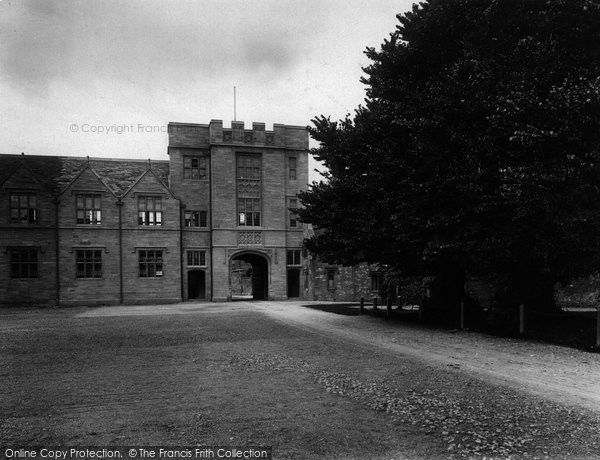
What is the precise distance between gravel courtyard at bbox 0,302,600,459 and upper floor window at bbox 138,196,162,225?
23242 millimetres

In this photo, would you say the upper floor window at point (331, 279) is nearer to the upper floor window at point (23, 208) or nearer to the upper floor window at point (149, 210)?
the upper floor window at point (149, 210)

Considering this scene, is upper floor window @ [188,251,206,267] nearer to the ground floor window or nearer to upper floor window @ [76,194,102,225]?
the ground floor window

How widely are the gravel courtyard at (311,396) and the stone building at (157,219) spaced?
22.3 m

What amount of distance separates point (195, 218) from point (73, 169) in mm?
10759

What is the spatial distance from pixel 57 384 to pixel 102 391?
1.19m

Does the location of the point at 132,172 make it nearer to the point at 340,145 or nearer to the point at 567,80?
the point at 340,145

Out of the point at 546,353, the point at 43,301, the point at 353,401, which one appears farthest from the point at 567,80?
the point at 43,301

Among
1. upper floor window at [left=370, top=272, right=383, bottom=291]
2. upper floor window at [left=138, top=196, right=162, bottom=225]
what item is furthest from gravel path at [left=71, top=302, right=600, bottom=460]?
upper floor window at [left=138, top=196, right=162, bottom=225]

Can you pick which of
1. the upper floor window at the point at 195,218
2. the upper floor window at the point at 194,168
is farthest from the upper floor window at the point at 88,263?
the upper floor window at the point at 194,168

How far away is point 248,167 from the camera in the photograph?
3906 cm

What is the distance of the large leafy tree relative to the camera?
1257 cm

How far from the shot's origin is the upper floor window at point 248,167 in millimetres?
38969

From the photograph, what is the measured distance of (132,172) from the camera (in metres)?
38.9

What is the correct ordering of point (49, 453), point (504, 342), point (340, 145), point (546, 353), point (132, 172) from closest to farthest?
point (49, 453) → point (546, 353) → point (504, 342) → point (340, 145) → point (132, 172)
